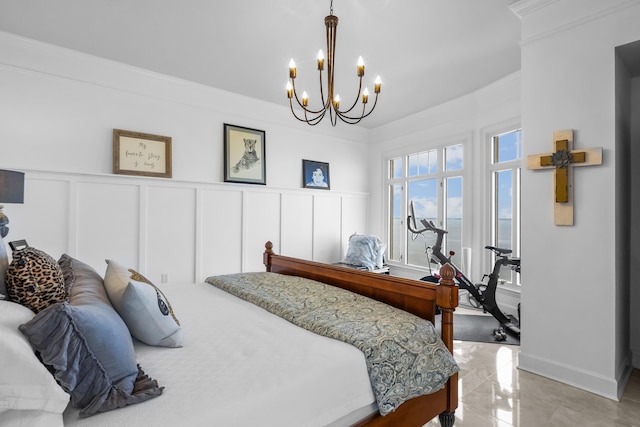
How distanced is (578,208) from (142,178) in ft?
13.3

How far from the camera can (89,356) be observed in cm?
101

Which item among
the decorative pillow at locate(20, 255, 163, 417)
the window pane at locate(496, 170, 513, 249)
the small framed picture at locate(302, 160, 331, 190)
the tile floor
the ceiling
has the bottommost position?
the tile floor

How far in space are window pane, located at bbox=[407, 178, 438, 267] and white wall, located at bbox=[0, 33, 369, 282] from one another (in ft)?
4.77

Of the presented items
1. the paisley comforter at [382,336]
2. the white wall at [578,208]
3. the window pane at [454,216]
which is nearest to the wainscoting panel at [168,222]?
the window pane at [454,216]

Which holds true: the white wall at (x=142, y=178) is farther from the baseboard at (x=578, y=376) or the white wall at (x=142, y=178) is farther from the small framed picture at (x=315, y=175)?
the baseboard at (x=578, y=376)

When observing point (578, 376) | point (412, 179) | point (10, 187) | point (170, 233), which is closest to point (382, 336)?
point (578, 376)

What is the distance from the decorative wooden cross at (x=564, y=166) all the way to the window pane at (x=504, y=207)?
1756 millimetres

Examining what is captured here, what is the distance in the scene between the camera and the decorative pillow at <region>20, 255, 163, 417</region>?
3.07ft

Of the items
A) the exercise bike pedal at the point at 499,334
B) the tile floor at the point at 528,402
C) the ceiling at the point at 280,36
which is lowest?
the tile floor at the point at 528,402

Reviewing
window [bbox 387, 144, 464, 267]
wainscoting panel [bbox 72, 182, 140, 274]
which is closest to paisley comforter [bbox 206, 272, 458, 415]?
wainscoting panel [bbox 72, 182, 140, 274]

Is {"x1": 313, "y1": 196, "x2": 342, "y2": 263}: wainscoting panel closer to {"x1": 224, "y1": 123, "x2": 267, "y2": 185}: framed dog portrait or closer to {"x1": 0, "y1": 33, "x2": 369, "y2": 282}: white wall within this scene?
{"x1": 0, "y1": 33, "x2": 369, "y2": 282}: white wall

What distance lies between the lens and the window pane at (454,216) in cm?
462

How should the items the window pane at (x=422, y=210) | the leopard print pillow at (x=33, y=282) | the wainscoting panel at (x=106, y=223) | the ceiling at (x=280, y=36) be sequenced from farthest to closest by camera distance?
1. the window pane at (x=422, y=210)
2. the wainscoting panel at (x=106, y=223)
3. the ceiling at (x=280, y=36)
4. the leopard print pillow at (x=33, y=282)

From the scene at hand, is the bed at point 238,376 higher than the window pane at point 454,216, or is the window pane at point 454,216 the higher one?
the window pane at point 454,216
